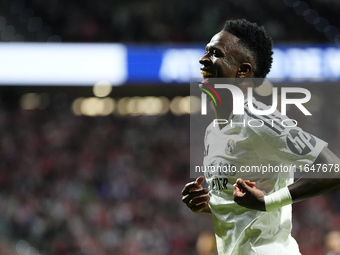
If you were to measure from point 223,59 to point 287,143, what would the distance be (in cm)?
61

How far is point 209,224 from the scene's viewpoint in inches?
395

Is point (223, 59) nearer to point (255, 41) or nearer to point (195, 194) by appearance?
point (255, 41)

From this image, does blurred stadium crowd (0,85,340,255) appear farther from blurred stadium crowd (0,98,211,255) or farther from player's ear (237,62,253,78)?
player's ear (237,62,253,78)

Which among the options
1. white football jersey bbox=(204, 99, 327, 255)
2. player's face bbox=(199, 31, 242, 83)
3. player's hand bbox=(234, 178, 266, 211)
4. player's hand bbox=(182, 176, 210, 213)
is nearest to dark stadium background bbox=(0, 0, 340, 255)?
player's hand bbox=(182, 176, 210, 213)

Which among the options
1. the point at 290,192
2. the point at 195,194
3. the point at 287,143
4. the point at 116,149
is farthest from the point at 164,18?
the point at 290,192

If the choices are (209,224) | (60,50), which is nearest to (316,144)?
(209,224)

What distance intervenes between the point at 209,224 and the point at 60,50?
19.8 feet

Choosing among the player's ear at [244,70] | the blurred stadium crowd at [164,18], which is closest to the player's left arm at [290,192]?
the player's ear at [244,70]

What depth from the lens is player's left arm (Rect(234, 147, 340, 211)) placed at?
1.89m

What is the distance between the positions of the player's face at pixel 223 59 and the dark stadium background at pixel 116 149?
7.40 m

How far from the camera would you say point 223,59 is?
232 centimetres

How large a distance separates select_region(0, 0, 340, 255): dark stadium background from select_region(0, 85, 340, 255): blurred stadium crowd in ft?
0.09

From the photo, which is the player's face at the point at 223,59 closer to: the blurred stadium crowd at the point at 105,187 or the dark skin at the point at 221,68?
the dark skin at the point at 221,68

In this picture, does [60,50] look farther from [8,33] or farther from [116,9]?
[116,9]
